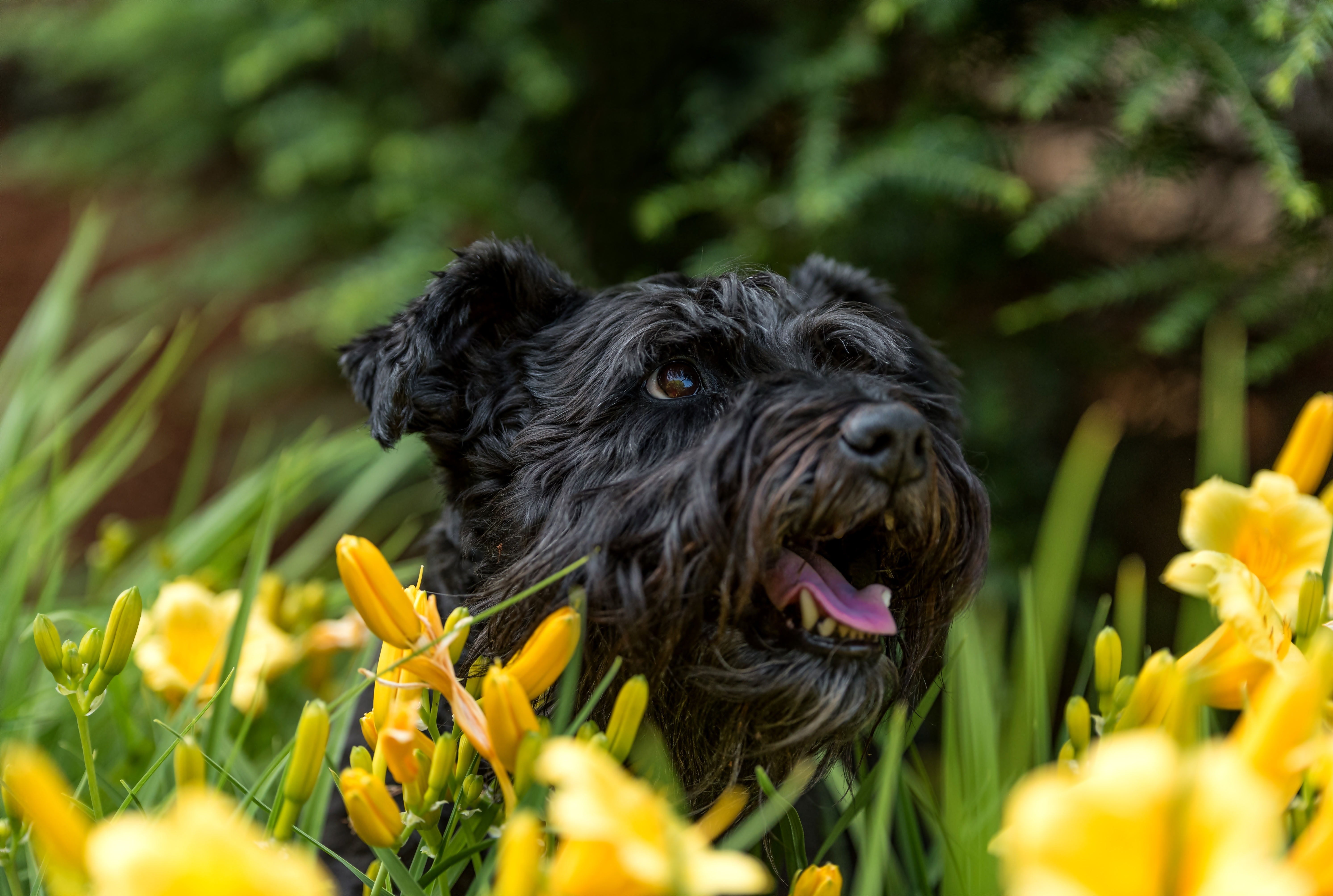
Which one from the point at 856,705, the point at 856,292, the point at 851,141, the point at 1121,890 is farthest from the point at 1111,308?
the point at 1121,890

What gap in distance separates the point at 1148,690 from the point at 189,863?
73 cm

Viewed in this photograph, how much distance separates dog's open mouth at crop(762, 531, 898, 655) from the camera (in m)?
1.07

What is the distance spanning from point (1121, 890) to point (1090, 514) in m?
2.39

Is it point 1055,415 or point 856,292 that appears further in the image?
point 1055,415

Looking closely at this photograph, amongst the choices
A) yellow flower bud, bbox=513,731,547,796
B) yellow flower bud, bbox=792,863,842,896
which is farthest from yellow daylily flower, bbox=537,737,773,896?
yellow flower bud, bbox=792,863,842,896

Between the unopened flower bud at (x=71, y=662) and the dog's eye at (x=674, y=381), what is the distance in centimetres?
72

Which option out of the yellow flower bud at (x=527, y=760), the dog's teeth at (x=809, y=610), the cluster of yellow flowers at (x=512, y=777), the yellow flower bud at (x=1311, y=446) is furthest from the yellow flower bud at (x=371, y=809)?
the yellow flower bud at (x=1311, y=446)

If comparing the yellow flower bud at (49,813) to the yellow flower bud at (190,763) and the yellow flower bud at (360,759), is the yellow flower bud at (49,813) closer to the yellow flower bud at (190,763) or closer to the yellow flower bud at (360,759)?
the yellow flower bud at (190,763)

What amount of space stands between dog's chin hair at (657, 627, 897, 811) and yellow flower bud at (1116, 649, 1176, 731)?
320 millimetres

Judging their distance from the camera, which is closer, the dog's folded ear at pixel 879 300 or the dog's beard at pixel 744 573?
the dog's beard at pixel 744 573

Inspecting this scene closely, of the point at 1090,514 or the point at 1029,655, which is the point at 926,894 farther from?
the point at 1090,514

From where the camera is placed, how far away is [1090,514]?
8.59ft

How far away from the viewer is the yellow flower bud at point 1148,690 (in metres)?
0.79

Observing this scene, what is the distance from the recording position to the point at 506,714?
687 millimetres
